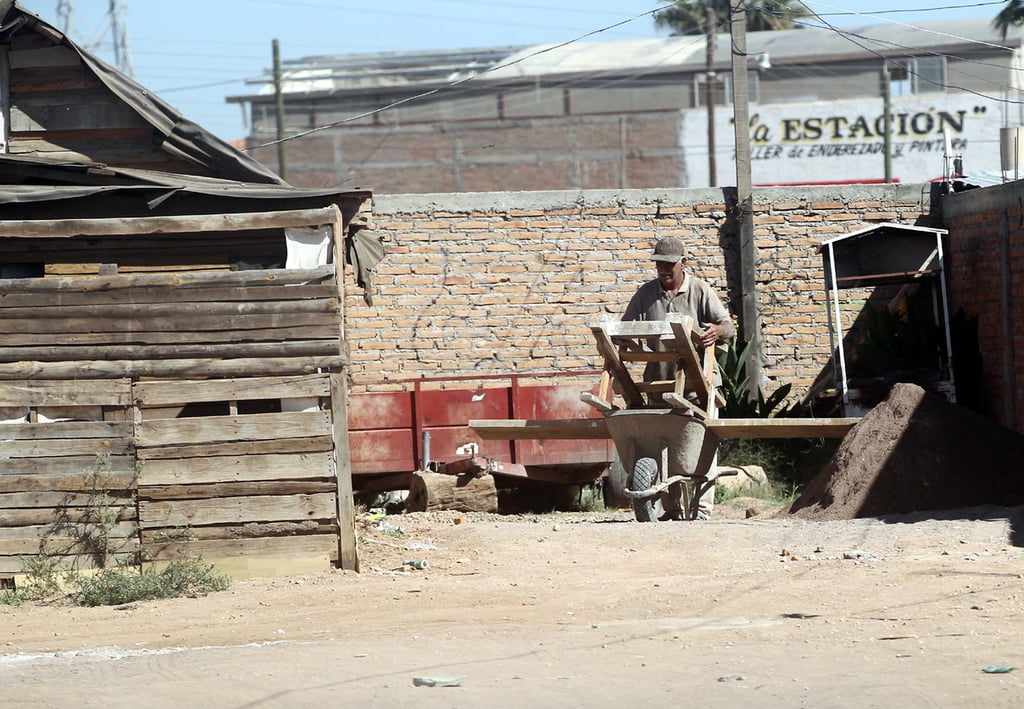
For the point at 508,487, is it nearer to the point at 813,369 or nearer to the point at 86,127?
the point at 813,369

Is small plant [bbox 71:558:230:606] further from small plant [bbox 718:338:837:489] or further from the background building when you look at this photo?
the background building

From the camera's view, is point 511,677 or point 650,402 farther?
point 650,402

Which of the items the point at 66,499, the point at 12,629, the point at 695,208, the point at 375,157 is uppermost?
the point at 375,157

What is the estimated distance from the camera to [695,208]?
54.2 feet

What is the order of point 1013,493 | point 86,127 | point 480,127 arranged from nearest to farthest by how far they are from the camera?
point 1013,493, point 86,127, point 480,127

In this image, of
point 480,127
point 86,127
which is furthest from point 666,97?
point 86,127

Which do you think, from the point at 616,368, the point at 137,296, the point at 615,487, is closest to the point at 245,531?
the point at 137,296

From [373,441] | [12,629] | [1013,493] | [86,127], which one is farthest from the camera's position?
[373,441]

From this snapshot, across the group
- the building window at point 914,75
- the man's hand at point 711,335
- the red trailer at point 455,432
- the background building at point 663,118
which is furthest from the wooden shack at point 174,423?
the building window at point 914,75

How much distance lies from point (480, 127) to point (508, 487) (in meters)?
29.6

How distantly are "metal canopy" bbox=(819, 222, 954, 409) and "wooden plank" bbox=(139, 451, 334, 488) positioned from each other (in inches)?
293

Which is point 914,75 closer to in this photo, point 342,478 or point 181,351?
point 342,478

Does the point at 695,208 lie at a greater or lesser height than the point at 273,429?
greater

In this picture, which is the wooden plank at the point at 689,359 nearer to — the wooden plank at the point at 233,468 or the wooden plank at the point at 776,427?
the wooden plank at the point at 776,427
